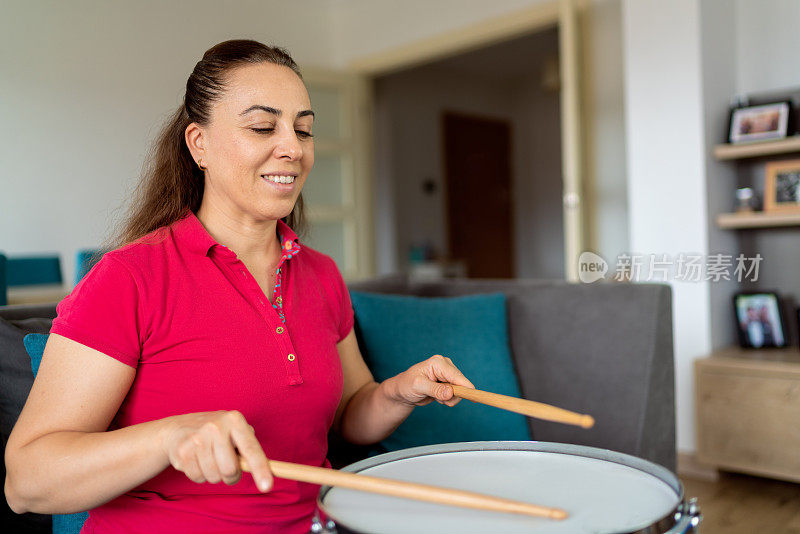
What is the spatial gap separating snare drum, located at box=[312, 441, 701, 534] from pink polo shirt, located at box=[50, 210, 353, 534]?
0.24 metres

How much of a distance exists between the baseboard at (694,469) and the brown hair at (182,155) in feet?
8.37

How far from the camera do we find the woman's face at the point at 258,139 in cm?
113

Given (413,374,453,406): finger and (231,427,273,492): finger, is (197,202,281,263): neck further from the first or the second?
(231,427,273,492): finger

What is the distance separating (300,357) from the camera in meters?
1.16

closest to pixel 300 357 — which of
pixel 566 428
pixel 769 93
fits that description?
pixel 566 428

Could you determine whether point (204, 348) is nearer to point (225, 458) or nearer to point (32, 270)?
point (225, 458)

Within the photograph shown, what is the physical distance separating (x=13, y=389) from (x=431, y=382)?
2.91ft

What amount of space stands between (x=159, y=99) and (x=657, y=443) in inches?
144

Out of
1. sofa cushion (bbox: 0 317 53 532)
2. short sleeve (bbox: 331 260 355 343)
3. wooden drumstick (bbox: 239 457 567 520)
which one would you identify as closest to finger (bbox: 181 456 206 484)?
wooden drumstick (bbox: 239 457 567 520)

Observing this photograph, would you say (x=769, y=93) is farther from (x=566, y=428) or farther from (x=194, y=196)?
(x=194, y=196)

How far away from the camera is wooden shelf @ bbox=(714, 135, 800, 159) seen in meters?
2.88

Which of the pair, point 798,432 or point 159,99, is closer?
point 798,432

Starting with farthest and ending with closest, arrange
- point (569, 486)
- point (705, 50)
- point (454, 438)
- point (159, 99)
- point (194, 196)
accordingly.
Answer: point (159, 99) < point (705, 50) < point (454, 438) < point (194, 196) < point (569, 486)

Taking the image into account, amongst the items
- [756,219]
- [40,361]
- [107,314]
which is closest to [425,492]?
[107,314]
